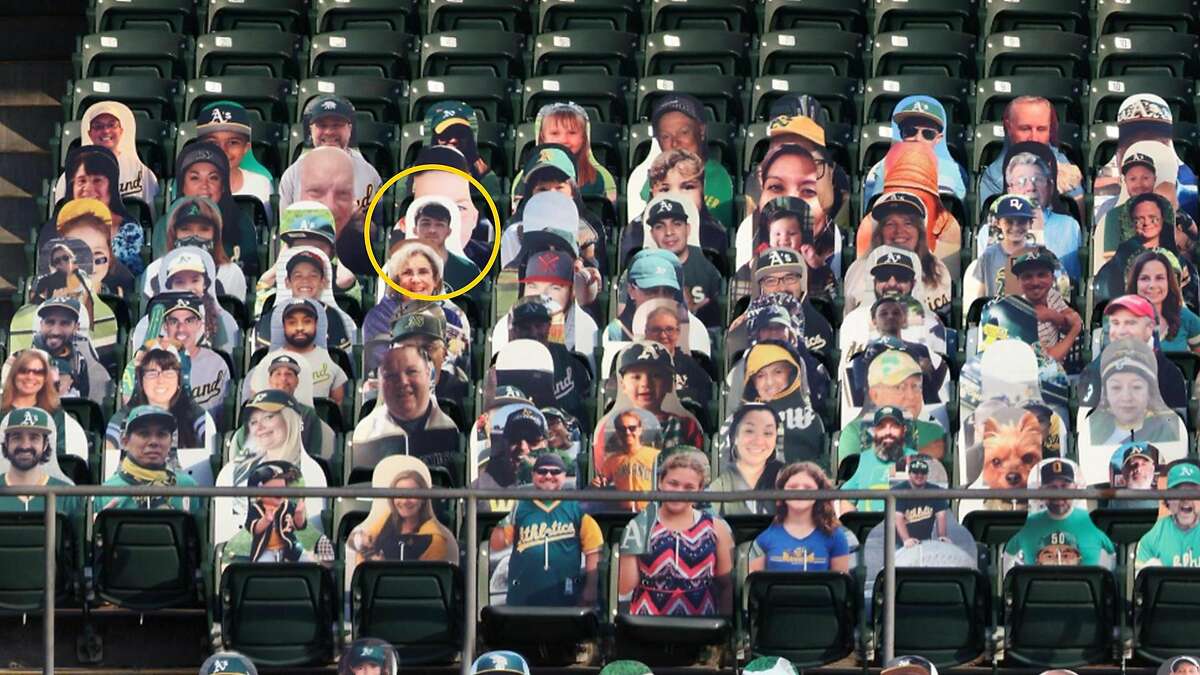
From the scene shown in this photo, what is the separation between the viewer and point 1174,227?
12.7 metres

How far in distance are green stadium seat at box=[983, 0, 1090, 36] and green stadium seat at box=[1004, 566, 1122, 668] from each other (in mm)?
4364

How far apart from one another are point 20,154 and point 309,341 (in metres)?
3.64

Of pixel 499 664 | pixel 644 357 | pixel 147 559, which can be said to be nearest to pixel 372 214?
pixel 644 357

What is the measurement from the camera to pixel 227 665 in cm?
1005

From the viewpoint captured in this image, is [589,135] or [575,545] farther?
[589,135]

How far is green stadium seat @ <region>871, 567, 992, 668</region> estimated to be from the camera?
1064 centimetres

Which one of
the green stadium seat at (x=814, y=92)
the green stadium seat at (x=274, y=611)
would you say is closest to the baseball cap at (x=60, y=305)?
the green stadium seat at (x=274, y=611)

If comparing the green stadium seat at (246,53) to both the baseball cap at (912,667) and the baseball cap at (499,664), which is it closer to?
the baseball cap at (499,664)

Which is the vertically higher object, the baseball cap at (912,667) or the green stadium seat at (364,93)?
the green stadium seat at (364,93)

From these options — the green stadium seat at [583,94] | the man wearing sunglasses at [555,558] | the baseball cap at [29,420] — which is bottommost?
the man wearing sunglasses at [555,558]

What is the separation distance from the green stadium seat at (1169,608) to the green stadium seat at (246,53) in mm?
5732

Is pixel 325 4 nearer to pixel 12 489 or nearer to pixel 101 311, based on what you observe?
pixel 101 311

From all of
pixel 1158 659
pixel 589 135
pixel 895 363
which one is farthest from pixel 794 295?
pixel 1158 659

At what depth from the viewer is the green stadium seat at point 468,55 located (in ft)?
46.5
